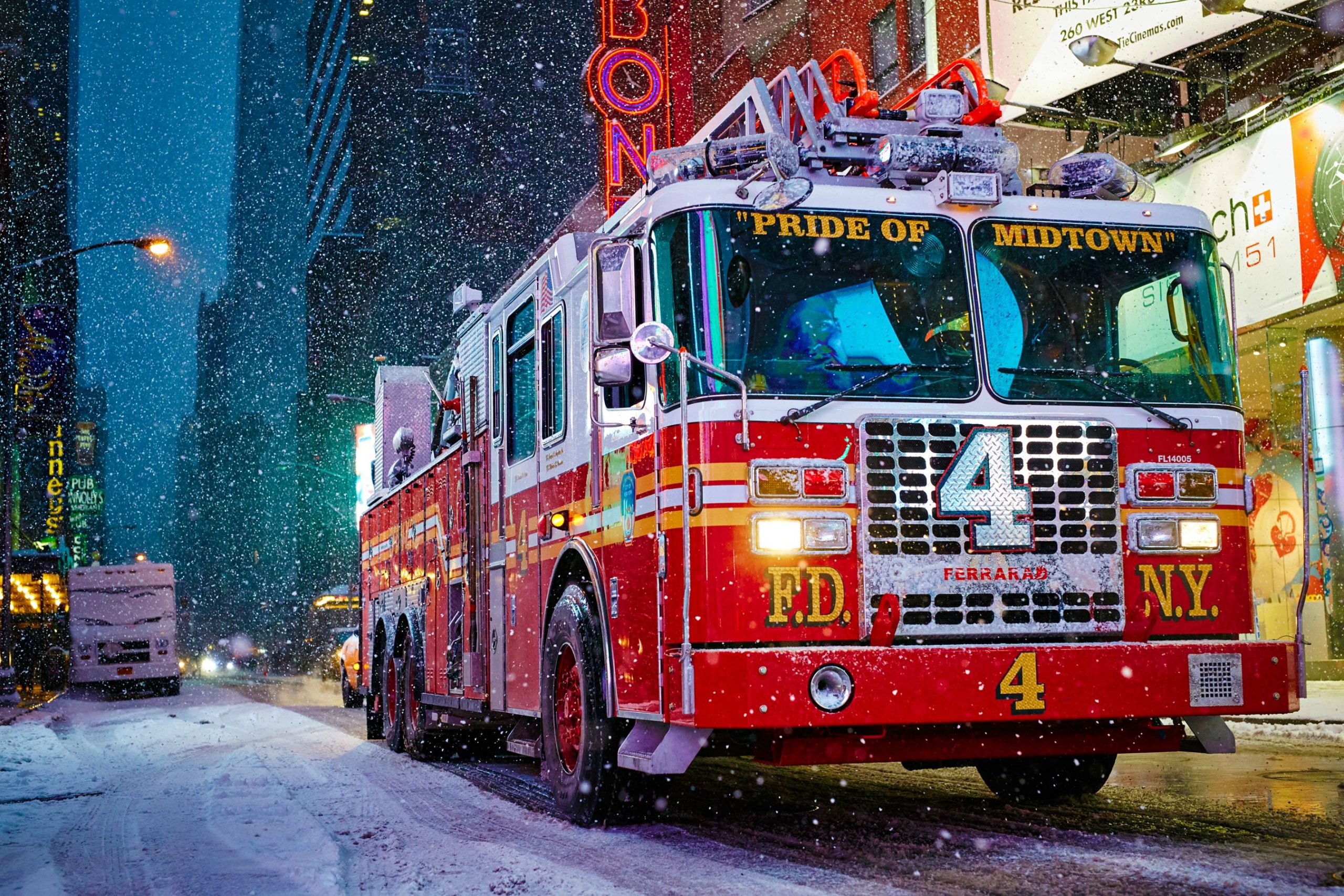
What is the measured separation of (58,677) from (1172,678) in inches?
1748

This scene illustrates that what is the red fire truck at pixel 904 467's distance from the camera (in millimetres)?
6730

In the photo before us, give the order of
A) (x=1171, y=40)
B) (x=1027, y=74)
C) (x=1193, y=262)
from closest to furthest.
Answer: (x=1193, y=262)
(x=1171, y=40)
(x=1027, y=74)

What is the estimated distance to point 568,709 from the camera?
852 cm

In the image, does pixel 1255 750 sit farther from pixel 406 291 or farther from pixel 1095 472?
pixel 406 291

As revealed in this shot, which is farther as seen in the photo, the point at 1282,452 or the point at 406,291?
the point at 406,291

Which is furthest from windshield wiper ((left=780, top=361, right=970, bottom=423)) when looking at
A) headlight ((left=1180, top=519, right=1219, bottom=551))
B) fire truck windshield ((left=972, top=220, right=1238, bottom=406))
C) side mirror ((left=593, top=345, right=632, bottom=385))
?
headlight ((left=1180, top=519, right=1219, bottom=551))

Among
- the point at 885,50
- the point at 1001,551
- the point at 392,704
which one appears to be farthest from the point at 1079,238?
the point at 885,50

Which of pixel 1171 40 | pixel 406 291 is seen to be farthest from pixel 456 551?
pixel 406 291

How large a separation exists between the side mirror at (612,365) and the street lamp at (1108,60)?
12.1m

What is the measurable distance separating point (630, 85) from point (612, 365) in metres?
26.2

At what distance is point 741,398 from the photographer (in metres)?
6.74

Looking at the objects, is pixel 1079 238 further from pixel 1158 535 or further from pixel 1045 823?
pixel 1045 823

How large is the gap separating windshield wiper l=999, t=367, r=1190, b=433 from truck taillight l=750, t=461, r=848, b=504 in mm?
1116

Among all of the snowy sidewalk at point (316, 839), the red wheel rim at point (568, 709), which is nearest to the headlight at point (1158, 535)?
the snowy sidewalk at point (316, 839)
